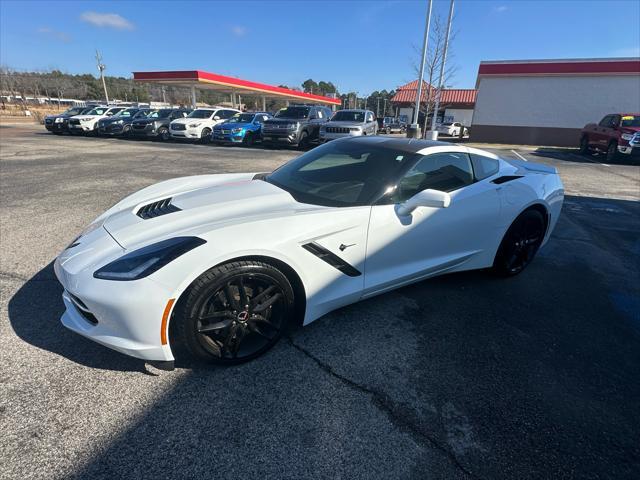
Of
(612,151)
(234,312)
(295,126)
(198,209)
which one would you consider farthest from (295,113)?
(234,312)

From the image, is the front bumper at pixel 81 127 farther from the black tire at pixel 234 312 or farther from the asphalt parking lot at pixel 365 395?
the black tire at pixel 234 312

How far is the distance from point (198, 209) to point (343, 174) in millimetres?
1227

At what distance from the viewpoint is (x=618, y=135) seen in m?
14.4

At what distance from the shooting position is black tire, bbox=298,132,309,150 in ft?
52.3

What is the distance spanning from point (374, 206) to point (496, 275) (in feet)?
6.24

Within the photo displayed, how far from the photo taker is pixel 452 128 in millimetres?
31609

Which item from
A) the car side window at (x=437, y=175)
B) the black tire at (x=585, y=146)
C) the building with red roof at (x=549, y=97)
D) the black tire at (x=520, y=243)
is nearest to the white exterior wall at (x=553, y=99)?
the building with red roof at (x=549, y=97)

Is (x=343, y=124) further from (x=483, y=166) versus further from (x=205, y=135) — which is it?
(x=483, y=166)

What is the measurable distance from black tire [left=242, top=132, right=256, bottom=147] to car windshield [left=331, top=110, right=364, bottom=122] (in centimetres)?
421

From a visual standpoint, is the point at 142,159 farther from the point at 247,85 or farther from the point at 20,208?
the point at 247,85

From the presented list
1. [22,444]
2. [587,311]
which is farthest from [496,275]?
[22,444]

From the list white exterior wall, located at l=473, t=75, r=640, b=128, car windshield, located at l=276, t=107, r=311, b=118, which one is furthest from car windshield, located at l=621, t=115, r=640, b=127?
car windshield, located at l=276, t=107, r=311, b=118

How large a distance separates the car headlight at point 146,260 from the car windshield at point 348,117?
559 inches

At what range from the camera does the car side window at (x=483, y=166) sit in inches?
133
